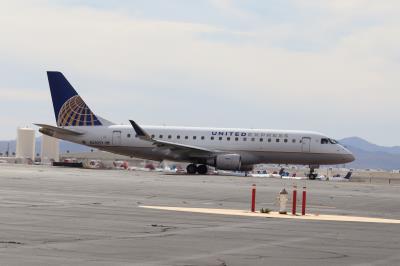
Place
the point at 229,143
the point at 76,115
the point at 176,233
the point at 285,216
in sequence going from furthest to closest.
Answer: the point at 76,115 < the point at 229,143 < the point at 285,216 < the point at 176,233

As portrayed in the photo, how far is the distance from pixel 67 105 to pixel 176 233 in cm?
4798

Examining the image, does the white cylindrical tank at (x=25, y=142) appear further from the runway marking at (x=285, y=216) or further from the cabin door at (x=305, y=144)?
the runway marking at (x=285, y=216)

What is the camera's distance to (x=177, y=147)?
5956 centimetres

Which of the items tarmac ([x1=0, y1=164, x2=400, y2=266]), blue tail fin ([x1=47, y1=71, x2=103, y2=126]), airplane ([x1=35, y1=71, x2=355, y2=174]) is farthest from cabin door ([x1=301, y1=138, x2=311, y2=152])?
tarmac ([x1=0, y1=164, x2=400, y2=266])

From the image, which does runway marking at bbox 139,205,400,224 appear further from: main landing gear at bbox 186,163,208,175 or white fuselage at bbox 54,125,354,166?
main landing gear at bbox 186,163,208,175

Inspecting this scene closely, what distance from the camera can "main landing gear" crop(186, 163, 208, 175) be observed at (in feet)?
202

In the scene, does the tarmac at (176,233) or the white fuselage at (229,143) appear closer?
the tarmac at (176,233)

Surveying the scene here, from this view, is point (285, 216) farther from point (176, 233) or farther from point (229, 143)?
point (229, 143)

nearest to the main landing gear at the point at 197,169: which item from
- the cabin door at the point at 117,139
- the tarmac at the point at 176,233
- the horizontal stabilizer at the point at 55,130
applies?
the cabin door at the point at 117,139

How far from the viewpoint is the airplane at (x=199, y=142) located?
60.2m

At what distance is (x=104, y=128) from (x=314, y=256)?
49.5 meters

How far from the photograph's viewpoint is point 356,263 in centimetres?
1353

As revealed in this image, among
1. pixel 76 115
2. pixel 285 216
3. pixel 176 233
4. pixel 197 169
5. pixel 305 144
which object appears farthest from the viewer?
pixel 76 115

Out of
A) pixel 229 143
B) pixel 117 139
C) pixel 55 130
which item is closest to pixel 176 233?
pixel 229 143
